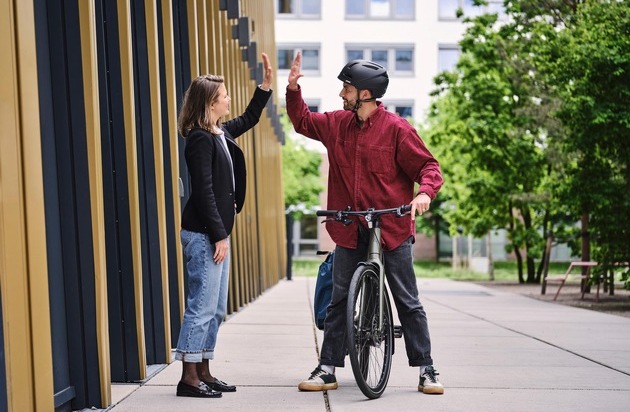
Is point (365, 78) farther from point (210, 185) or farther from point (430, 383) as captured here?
point (430, 383)

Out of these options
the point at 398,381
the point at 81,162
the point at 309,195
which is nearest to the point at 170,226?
the point at 398,381

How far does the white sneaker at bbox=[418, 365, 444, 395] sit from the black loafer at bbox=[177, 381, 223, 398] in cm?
125

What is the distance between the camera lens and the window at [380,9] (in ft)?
187

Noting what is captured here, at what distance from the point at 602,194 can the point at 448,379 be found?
994 cm

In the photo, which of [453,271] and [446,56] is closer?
[453,271]

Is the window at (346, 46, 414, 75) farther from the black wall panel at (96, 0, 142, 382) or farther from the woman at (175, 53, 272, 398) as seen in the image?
the woman at (175, 53, 272, 398)

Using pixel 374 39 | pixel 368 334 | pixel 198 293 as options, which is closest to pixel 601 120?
pixel 368 334

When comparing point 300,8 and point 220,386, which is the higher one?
point 300,8

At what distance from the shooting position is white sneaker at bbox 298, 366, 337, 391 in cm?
678

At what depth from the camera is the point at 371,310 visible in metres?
6.62

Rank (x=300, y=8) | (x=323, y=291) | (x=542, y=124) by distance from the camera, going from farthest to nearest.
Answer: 1. (x=300, y=8)
2. (x=542, y=124)
3. (x=323, y=291)

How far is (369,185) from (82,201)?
181 centimetres

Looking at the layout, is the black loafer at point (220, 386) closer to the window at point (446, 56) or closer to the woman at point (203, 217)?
the woman at point (203, 217)

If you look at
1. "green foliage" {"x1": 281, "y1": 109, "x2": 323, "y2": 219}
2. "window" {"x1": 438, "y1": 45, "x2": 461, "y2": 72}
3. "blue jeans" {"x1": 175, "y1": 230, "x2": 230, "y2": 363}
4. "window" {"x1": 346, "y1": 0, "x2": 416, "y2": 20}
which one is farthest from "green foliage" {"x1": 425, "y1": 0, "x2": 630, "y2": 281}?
"window" {"x1": 346, "y1": 0, "x2": 416, "y2": 20}
